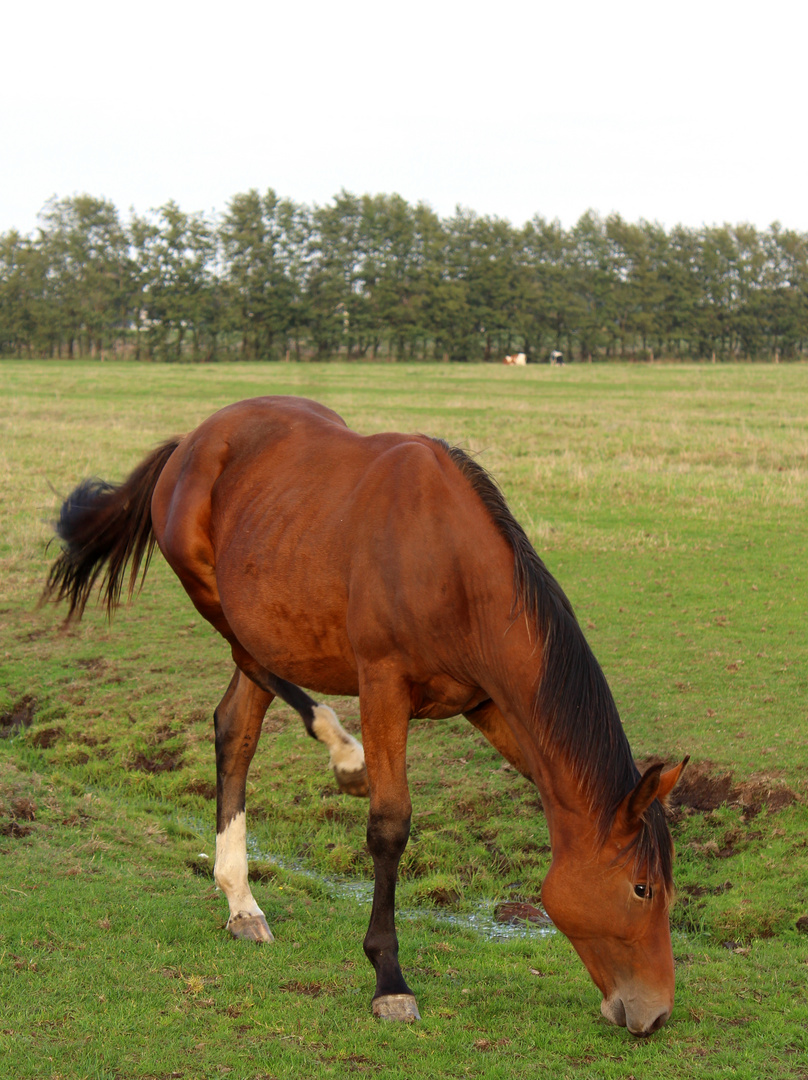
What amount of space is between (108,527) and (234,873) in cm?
224

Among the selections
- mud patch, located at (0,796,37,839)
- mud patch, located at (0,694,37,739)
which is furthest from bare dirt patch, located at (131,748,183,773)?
mud patch, located at (0,796,37,839)

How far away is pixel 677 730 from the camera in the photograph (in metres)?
6.88

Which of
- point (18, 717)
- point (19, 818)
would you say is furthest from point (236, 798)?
point (18, 717)

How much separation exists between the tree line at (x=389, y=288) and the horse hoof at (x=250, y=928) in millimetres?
67969

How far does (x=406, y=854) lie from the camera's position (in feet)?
19.1

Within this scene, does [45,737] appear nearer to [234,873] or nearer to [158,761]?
[158,761]

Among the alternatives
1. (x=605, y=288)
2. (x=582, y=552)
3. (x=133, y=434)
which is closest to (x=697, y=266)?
(x=605, y=288)

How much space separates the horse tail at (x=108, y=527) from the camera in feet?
18.4

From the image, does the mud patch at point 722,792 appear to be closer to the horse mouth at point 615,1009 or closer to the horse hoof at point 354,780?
the horse hoof at point 354,780

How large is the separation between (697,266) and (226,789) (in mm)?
87999

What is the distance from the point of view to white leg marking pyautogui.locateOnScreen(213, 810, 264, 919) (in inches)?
176

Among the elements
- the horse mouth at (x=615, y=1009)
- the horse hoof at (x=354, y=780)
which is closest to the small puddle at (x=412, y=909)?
the horse hoof at (x=354, y=780)

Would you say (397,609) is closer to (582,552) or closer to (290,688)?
(290,688)

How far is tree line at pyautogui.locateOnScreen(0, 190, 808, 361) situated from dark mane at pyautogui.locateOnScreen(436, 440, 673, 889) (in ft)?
225
